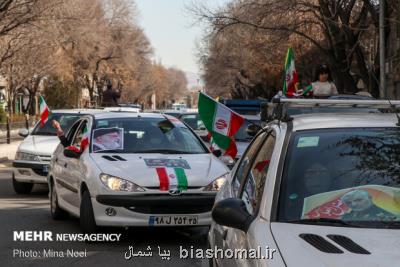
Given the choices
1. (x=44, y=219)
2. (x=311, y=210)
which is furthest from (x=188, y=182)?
(x=311, y=210)

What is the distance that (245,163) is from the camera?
5.17m

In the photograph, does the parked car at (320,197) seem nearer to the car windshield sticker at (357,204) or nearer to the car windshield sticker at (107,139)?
the car windshield sticker at (357,204)

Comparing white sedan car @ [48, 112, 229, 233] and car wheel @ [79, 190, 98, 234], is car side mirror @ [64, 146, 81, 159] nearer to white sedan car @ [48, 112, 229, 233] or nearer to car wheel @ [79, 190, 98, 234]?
white sedan car @ [48, 112, 229, 233]

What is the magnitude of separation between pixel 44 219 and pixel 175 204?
3.11 metres

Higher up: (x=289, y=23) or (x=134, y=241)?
(x=289, y=23)

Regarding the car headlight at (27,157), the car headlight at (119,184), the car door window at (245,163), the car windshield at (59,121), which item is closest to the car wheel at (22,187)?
the car headlight at (27,157)

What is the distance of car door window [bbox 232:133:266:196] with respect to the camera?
196 inches

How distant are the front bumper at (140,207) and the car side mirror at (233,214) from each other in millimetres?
4013

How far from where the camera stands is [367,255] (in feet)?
10.4

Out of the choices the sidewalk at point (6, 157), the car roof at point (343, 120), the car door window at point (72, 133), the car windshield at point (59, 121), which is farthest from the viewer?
the sidewalk at point (6, 157)

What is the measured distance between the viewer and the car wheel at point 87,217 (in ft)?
26.8

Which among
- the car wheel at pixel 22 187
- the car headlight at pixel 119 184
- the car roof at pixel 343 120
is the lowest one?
the car wheel at pixel 22 187

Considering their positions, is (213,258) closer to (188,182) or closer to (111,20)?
(188,182)

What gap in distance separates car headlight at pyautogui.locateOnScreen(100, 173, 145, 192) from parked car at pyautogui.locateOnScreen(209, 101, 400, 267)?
3335 mm
